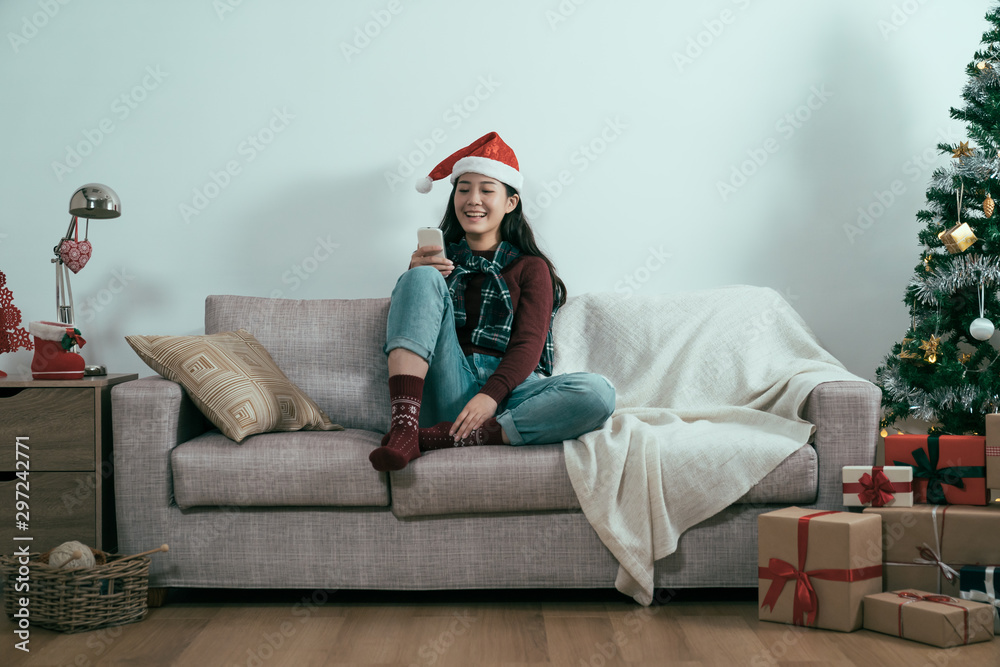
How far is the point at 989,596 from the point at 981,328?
0.89m

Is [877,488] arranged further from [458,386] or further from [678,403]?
[458,386]

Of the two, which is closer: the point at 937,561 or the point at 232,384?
the point at 937,561

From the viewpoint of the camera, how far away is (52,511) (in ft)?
5.97

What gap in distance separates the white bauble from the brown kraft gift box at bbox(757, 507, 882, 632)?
2.90ft

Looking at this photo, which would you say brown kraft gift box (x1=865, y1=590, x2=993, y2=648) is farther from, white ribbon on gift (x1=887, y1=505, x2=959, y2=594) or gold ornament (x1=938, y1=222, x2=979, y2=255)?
gold ornament (x1=938, y1=222, x2=979, y2=255)

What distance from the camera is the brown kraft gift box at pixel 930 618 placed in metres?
1.43

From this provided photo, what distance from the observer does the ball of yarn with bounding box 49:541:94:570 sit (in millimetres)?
1582

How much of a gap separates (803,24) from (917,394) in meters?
1.27

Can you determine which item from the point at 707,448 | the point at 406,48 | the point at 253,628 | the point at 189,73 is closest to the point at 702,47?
the point at 406,48

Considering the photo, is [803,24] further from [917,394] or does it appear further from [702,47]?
[917,394]

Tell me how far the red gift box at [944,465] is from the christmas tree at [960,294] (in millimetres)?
630

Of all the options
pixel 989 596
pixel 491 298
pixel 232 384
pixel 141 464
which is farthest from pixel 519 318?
pixel 989 596

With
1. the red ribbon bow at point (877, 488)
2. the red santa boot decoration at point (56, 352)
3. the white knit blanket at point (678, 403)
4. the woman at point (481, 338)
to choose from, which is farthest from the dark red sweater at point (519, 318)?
the red santa boot decoration at point (56, 352)

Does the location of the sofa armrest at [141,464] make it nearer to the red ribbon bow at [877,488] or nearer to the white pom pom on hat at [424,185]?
the white pom pom on hat at [424,185]
